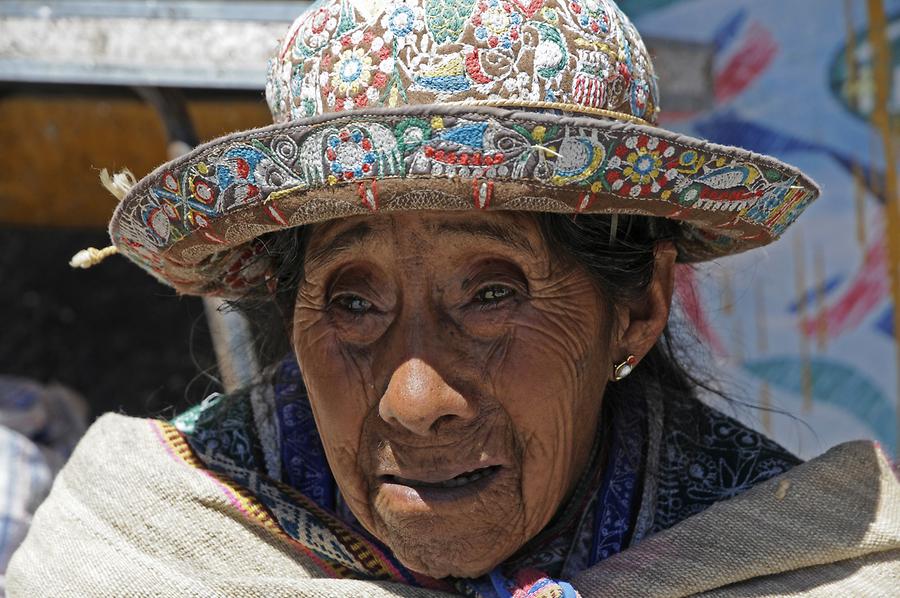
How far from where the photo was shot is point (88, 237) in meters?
5.18

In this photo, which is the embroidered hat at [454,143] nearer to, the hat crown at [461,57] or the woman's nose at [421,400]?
the hat crown at [461,57]

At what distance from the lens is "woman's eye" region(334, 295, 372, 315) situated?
7.01ft

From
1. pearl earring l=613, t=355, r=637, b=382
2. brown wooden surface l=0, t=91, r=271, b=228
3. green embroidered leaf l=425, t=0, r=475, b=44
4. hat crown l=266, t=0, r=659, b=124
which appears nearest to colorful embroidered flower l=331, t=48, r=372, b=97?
hat crown l=266, t=0, r=659, b=124

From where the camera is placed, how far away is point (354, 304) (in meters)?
2.16

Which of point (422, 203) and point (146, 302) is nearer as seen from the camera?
point (422, 203)

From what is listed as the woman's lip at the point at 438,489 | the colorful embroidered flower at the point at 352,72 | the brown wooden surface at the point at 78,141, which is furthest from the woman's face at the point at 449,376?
the brown wooden surface at the point at 78,141

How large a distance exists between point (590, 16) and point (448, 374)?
68 centimetres

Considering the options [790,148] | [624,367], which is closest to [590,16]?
[624,367]

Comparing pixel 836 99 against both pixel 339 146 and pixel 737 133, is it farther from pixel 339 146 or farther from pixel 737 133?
pixel 339 146

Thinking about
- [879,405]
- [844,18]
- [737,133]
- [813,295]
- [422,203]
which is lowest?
[879,405]

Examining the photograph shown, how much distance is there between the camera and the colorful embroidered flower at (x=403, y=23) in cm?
192

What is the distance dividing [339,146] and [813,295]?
3.13 meters

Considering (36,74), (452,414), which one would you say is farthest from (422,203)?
(36,74)

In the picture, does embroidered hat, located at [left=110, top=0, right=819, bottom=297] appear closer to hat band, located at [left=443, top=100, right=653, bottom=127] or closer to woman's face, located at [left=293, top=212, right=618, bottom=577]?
hat band, located at [left=443, top=100, right=653, bottom=127]
